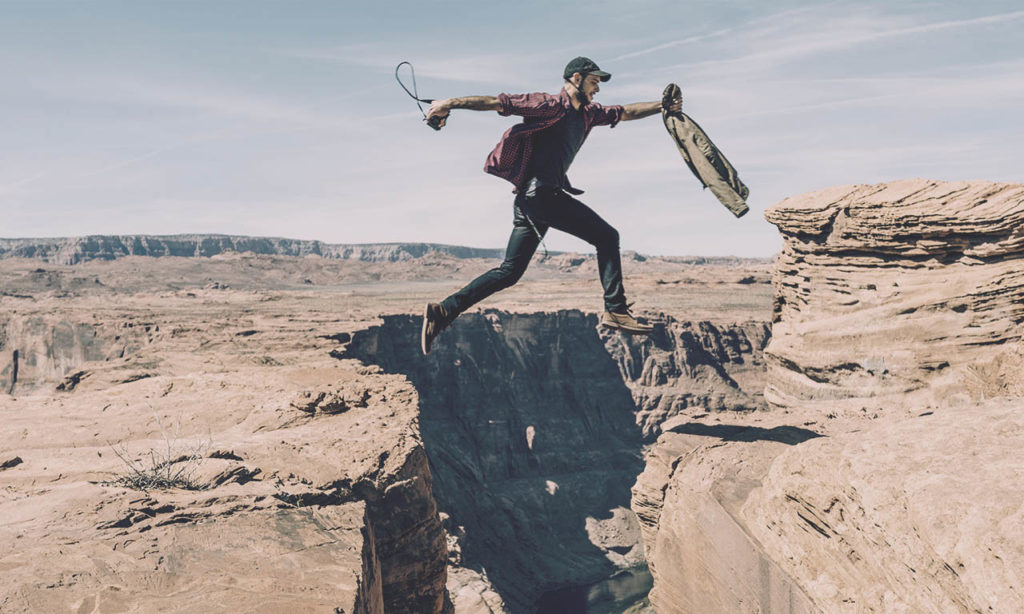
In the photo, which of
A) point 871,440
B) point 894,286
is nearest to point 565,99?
point 871,440

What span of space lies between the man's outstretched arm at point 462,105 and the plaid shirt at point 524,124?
0.20 ft

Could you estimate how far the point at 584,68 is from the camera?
5.28m

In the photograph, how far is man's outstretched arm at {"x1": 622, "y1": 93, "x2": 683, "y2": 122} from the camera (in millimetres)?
5766

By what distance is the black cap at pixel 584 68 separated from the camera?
5242 mm

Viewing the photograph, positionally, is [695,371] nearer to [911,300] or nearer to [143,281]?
[911,300]

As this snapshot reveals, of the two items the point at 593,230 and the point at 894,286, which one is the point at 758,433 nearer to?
the point at 894,286

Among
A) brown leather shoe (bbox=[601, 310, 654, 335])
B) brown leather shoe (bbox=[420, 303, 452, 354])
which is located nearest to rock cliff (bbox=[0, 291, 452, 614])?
brown leather shoe (bbox=[420, 303, 452, 354])

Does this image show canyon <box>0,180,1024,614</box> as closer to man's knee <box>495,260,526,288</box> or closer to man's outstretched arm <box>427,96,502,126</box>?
man's knee <box>495,260,526,288</box>

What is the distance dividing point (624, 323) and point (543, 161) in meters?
1.61

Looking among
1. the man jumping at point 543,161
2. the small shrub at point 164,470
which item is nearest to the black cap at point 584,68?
the man jumping at point 543,161

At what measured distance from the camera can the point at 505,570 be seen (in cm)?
5028

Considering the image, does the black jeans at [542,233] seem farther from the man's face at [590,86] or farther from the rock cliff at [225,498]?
the rock cliff at [225,498]

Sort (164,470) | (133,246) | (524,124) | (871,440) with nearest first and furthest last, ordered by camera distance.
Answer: (524,124) → (871,440) → (164,470) → (133,246)

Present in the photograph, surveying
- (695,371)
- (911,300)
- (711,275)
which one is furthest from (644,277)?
(911,300)
